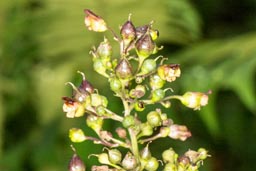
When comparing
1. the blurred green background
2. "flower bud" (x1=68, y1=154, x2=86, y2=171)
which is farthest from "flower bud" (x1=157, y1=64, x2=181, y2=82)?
the blurred green background

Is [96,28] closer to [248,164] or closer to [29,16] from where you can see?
[29,16]

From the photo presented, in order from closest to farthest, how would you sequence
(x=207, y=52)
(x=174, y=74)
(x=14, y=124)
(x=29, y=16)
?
(x=174, y=74)
(x=207, y=52)
(x=29, y=16)
(x=14, y=124)

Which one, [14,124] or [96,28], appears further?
[14,124]

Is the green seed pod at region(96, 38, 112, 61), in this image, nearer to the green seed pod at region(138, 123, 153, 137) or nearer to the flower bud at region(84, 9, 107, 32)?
the flower bud at region(84, 9, 107, 32)

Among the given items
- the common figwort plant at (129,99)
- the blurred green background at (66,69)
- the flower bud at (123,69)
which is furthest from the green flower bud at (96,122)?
the blurred green background at (66,69)

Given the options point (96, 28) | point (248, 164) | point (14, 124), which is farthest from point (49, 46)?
point (96, 28)

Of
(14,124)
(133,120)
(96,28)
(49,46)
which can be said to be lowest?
(133,120)

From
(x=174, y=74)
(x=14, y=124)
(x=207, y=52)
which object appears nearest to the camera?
(x=174, y=74)

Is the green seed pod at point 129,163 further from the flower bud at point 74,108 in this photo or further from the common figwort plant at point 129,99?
the flower bud at point 74,108
